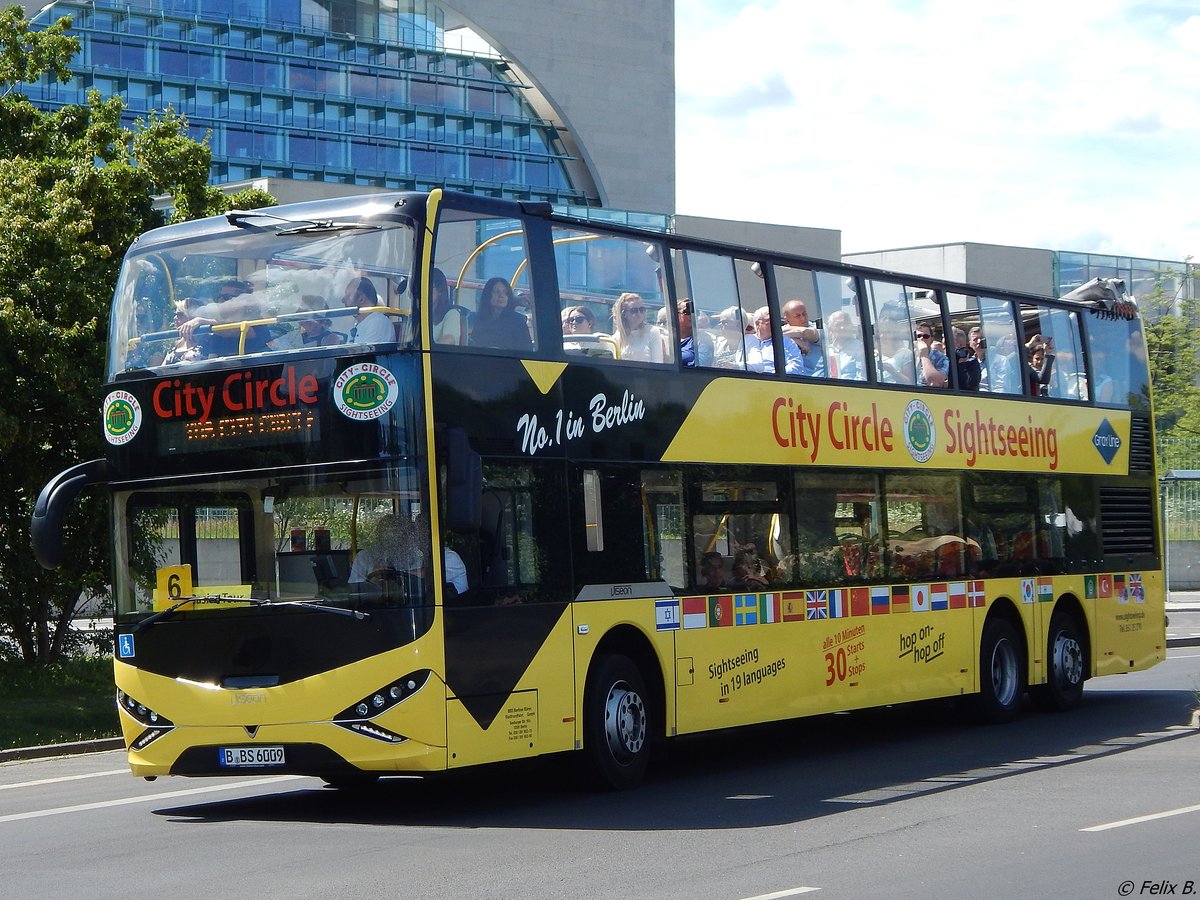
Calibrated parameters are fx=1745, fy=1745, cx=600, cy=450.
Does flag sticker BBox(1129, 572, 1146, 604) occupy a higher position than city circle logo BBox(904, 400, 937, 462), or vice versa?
city circle logo BBox(904, 400, 937, 462)

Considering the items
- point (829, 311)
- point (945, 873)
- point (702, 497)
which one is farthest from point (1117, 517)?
point (945, 873)

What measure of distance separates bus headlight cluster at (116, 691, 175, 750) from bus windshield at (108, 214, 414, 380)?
236 cm

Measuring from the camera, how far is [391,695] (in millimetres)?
11391

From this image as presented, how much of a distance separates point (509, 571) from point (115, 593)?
9.24 ft

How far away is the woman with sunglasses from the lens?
13664 mm

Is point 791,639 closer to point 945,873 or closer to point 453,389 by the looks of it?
point 453,389

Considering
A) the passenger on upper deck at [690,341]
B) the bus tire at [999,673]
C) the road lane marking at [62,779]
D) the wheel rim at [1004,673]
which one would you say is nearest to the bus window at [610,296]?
the passenger on upper deck at [690,341]

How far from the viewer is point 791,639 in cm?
1515

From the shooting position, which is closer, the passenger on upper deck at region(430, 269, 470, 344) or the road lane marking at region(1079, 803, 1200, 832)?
the road lane marking at region(1079, 803, 1200, 832)

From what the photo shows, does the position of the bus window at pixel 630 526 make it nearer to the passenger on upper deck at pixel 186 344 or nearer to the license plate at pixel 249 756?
the license plate at pixel 249 756

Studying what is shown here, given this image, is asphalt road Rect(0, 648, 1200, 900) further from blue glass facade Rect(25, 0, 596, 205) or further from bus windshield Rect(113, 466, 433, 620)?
blue glass facade Rect(25, 0, 596, 205)

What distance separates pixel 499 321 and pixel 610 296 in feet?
4.84

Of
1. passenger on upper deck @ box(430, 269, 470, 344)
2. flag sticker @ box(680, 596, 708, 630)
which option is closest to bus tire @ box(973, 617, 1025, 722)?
flag sticker @ box(680, 596, 708, 630)

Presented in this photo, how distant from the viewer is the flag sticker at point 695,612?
45.8 feet
